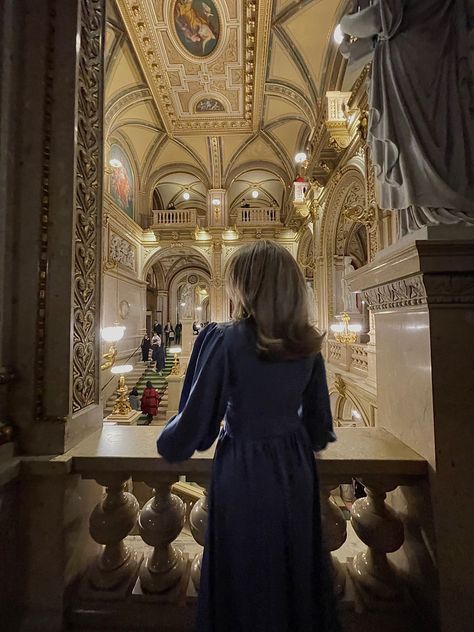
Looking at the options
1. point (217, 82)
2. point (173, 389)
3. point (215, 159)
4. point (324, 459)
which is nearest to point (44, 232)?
point (324, 459)

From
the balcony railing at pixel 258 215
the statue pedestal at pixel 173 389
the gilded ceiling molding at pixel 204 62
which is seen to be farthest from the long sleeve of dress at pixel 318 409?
the balcony railing at pixel 258 215

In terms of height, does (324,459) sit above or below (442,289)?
below

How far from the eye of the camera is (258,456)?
95cm

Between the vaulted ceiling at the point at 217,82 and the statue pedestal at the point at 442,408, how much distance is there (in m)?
4.56

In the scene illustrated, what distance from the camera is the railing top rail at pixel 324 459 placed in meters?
1.16

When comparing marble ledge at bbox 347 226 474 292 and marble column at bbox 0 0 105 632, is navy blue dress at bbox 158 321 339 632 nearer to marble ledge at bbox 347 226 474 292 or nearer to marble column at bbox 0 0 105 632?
marble ledge at bbox 347 226 474 292

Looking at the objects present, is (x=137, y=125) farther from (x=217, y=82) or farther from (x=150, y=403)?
(x=150, y=403)

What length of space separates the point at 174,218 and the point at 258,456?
15.1m

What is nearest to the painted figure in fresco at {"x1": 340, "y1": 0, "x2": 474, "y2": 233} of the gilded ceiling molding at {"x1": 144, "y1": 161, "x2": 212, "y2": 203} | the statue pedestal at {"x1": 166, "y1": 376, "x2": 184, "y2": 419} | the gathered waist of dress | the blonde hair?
the blonde hair

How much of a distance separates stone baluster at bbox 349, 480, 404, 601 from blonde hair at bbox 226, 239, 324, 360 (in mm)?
742

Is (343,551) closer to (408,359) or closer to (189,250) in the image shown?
(408,359)

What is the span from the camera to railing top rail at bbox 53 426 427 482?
1.16 m

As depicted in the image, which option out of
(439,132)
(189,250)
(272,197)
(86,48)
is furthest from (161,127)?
(439,132)

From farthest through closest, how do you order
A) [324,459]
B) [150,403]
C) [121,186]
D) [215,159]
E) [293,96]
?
1. [215,159]
2. [121,186]
3. [293,96]
4. [150,403]
5. [324,459]
